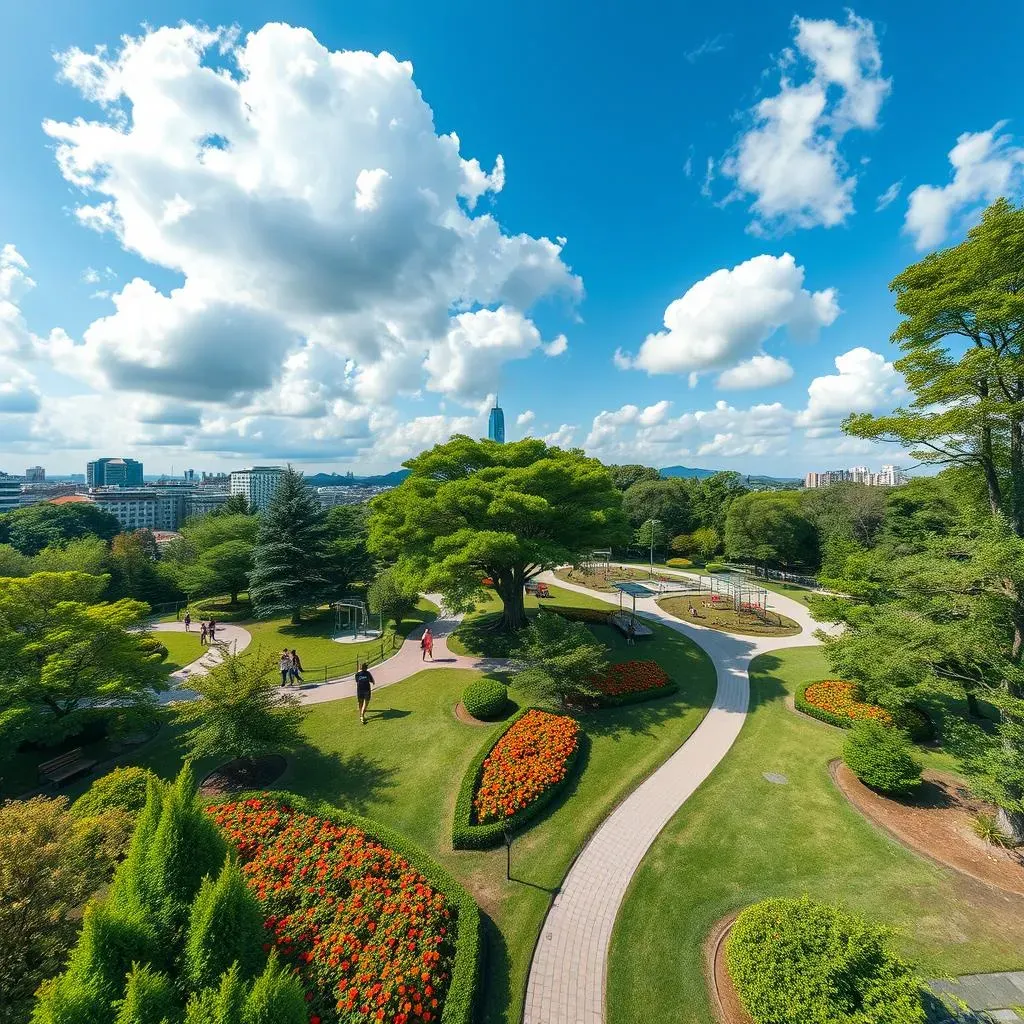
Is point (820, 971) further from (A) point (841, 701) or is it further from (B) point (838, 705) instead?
(A) point (841, 701)

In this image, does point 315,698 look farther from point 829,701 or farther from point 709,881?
point 829,701

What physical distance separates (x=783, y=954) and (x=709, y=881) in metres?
3.03

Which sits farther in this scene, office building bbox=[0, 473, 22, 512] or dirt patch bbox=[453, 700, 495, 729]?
office building bbox=[0, 473, 22, 512]

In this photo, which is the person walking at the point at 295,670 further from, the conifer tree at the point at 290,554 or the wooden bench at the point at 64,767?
the conifer tree at the point at 290,554

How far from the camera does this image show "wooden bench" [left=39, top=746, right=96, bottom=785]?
38.5 feet

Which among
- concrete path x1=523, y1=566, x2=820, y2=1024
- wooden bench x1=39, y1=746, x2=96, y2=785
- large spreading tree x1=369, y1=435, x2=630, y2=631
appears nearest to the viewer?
concrete path x1=523, y1=566, x2=820, y2=1024

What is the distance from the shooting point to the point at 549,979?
725 cm

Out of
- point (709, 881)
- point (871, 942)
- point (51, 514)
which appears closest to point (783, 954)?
point (871, 942)

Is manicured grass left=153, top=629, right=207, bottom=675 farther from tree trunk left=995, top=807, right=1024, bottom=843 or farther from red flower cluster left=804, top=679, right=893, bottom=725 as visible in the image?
tree trunk left=995, top=807, right=1024, bottom=843

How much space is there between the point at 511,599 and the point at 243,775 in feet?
43.9

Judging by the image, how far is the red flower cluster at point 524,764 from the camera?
414 inches

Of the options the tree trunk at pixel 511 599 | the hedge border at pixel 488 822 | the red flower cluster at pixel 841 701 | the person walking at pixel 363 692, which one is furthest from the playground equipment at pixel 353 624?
the red flower cluster at pixel 841 701

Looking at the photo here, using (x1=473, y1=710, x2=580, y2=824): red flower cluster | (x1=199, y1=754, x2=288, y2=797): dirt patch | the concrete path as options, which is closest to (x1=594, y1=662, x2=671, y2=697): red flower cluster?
the concrete path

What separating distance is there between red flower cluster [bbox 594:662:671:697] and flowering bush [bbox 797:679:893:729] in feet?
16.5
